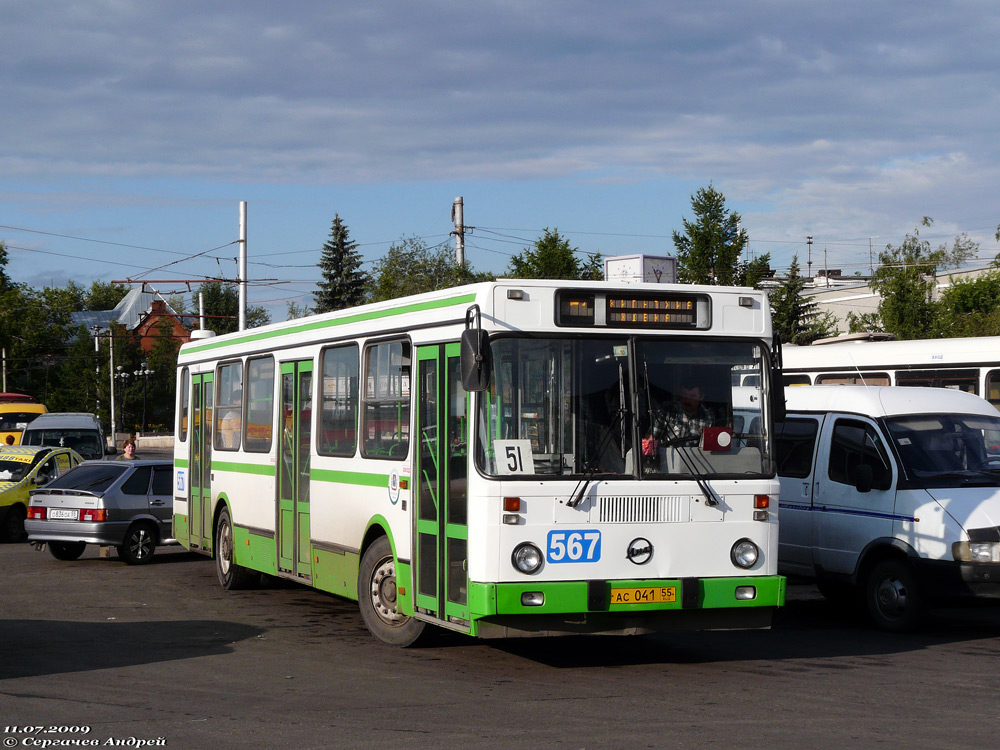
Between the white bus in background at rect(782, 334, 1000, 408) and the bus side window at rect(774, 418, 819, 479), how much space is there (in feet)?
17.6

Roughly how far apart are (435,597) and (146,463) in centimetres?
1096

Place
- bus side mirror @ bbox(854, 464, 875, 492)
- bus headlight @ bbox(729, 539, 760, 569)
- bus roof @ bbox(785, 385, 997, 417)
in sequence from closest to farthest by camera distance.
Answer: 1. bus headlight @ bbox(729, 539, 760, 569)
2. bus side mirror @ bbox(854, 464, 875, 492)
3. bus roof @ bbox(785, 385, 997, 417)

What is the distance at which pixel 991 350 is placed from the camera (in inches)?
719

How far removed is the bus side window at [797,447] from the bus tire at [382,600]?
4542mm

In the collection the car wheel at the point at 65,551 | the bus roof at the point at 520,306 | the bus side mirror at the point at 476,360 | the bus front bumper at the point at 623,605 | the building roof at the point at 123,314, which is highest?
the building roof at the point at 123,314

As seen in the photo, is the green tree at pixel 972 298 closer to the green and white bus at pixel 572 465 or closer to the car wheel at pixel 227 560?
the car wheel at pixel 227 560

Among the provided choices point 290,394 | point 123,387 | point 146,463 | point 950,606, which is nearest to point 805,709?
point 950,606

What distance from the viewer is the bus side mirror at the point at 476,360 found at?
855 cm

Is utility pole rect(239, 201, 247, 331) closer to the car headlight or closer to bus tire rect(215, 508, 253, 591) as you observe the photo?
bus tire rect(215, 508, 253, 591)

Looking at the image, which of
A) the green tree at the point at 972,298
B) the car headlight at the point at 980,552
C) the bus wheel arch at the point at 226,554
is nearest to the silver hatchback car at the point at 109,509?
the bus wheel arch at the point at 226,554

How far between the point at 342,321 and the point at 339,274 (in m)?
67.7

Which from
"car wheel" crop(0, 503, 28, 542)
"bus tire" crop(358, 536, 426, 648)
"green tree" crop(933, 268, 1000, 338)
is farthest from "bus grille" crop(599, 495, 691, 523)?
"green tree" crop(933, 268, 1000, 338)

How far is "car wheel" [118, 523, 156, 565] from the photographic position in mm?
18469

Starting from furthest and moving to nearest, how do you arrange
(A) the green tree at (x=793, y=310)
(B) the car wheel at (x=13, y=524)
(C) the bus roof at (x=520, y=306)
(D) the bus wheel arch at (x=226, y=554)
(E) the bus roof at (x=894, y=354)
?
(A) the green tree at (x=793, y=310)
(B) the car wheel at (x=13, y=524)
(E) the bus roof at (x=894, y=354)
(D) the bus wheel arch at (x=226, y=554)
(C) the bus roof at (x=520, y=306)
